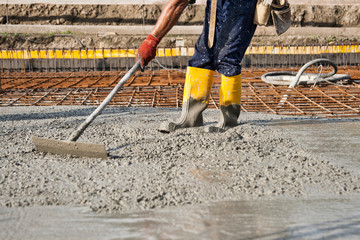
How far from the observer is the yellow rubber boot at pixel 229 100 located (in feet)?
10.9

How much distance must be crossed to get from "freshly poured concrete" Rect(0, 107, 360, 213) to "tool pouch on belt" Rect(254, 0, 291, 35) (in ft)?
2.59

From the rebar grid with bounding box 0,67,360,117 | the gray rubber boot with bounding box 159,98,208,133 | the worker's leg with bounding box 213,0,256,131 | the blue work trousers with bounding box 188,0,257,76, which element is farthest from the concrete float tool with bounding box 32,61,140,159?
the rebar grid with bounding box 0,67,360,117

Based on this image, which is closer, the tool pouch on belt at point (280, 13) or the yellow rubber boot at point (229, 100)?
the tool pouch on belt at point (280, 13)

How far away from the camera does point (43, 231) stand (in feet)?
5.30

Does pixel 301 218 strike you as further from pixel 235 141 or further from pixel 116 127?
pixel 116 127

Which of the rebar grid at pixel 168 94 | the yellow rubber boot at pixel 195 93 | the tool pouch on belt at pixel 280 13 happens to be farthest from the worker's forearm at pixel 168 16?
the rebar grid at pixel 168 94

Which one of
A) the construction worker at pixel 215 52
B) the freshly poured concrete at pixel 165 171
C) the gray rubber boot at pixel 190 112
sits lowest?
the freshly poured concrete at pixel 165 171

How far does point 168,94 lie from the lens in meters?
5.67

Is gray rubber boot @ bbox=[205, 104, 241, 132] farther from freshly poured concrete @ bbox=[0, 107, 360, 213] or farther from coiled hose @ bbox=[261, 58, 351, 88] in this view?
coiled hose @ bbox=[261, 58, 351, 88]

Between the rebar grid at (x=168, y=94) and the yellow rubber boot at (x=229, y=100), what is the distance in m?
1.19

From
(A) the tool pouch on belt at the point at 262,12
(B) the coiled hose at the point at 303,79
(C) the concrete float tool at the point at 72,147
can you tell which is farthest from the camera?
(B) the coiled hose at the point at 303,79

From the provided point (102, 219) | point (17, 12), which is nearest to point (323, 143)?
point (102, 219)

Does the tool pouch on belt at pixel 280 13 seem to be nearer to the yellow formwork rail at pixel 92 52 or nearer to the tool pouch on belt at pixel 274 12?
the tool pouch on belt at pixel 274 12

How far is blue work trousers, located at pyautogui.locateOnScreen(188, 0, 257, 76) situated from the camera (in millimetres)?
3223
